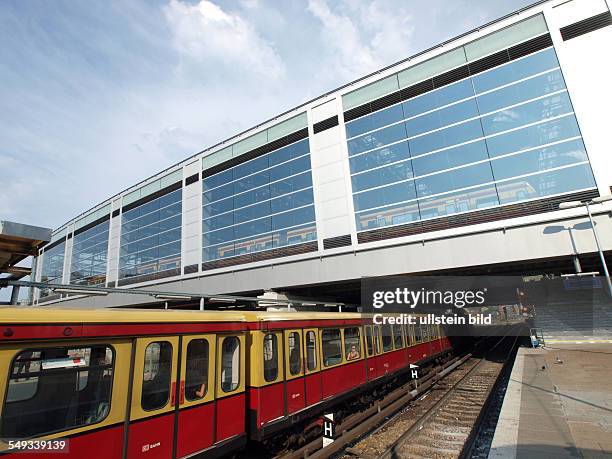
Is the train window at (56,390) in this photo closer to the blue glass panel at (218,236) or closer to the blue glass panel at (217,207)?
the blue glass panel at (218,236)

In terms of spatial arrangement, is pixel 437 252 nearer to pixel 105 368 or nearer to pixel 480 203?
pixel 480 203

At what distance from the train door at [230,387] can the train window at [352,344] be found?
148 inches

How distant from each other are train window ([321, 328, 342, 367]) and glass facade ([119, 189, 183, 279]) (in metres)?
23.6

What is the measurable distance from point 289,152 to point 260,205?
4.44m

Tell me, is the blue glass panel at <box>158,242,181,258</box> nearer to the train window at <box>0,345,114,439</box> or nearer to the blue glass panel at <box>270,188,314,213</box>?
the blue glass panel at <box>270,188,314,213</box>

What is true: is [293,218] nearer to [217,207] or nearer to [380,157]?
[380,157]

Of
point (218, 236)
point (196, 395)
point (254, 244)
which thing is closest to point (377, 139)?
point (254, 244)

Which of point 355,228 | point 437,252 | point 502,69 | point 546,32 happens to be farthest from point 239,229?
point 546,32

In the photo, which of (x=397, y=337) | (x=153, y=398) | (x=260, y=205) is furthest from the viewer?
(x=260, y=205)

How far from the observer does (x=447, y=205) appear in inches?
725

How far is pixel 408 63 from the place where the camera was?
2089 cm

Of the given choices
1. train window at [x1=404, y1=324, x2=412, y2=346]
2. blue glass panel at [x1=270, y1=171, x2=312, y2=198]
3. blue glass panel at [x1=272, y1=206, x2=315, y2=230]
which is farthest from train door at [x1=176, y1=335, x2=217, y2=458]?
blue glass panel at [x1=270, y1=171, x2=312, y2=198]

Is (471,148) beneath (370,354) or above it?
above

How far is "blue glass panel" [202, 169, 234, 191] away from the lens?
28.1 metres
